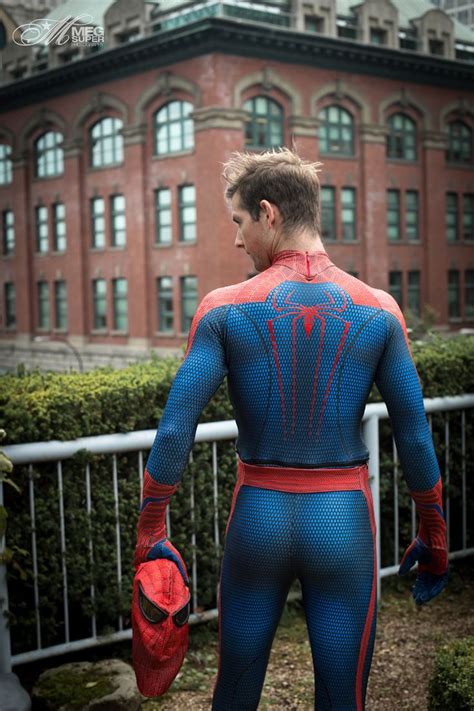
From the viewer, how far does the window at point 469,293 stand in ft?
152

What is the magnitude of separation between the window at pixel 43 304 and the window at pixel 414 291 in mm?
18294

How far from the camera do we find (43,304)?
154 feet

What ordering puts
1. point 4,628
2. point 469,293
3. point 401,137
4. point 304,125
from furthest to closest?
point 469,293 < point 401,137 < point 304,125 < point 4,628

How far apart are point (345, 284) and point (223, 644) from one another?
121 centimetres

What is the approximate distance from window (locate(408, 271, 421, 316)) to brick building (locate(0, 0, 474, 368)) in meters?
0.07

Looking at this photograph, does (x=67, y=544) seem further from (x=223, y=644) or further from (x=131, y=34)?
(x=131, y=34)

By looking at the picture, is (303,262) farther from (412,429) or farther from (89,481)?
(89,481)

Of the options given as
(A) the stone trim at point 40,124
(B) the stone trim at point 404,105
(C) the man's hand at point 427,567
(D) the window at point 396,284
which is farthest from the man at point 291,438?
(A) the stone trim at point 40,124

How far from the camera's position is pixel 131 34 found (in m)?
41.2

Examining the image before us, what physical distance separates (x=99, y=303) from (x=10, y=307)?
824cm

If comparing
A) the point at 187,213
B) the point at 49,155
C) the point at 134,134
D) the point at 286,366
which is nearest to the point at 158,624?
the point at 286,366

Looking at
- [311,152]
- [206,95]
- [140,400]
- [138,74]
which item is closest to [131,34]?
[138,74]

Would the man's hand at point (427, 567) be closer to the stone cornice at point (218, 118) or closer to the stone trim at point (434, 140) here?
the stone cornice at point (218, 118)

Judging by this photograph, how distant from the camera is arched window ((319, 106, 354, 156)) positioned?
41094 mm
